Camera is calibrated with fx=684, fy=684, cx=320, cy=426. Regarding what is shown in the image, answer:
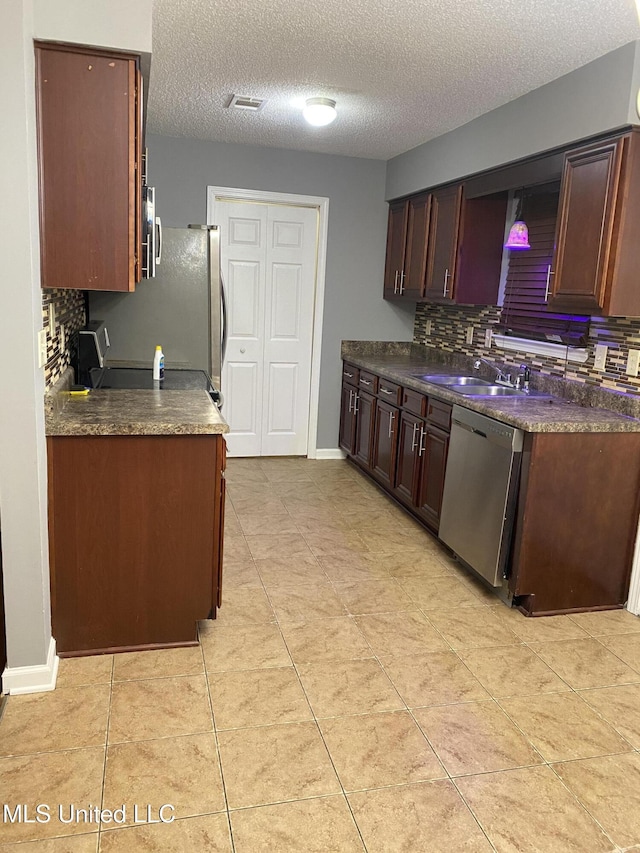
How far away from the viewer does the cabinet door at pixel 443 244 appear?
422cm

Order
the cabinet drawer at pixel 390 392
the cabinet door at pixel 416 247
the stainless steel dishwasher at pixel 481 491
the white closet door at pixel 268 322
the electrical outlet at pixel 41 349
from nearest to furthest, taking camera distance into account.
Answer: the electrical outlet at pixel 41 349 < the stainless steel dishwasher at pixel 481 491 < the cabinet drawer at pixel 390 392 < the cabinet door at pixel 416 247 < the white closet door at pixel 268 322

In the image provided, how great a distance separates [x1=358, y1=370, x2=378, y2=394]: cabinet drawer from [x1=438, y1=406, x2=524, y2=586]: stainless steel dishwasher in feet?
4.22

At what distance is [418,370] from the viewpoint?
4.61 metres

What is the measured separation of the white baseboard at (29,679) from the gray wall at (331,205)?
3408mm

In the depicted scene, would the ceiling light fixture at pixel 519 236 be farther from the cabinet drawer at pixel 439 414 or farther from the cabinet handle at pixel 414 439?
the cabinet handle at pixel 414 439

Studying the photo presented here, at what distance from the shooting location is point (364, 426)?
5016 mm

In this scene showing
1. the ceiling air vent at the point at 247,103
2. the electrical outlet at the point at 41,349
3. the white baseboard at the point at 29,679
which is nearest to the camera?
the electrical outlet at the point at 41,349

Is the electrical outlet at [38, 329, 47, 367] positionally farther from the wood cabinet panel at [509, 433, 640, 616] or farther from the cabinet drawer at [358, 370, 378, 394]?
the cabinet drawer at [358, 370, 378, 394]

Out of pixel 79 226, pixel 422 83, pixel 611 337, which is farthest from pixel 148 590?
pixel 422 83

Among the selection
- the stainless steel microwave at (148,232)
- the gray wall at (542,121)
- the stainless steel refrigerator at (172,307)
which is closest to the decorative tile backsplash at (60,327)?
the stainless steel refrigerator at (172,307)

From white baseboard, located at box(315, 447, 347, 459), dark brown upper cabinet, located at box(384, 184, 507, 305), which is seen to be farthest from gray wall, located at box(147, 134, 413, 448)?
dark brown upper cabinet, located at box(384, 184, 507, 305)

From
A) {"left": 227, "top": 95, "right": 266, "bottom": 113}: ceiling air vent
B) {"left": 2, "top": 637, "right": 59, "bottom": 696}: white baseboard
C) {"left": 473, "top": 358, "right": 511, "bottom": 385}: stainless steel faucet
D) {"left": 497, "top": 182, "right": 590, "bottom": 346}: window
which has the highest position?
{"left": 227, "top": 95, "right": 266, "bottom": 113}: ceiling air vent

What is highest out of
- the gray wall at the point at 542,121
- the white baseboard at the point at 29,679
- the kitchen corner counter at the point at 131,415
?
the gray wall at the point at 542,121

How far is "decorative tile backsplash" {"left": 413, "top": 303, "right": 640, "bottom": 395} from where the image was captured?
322cm
